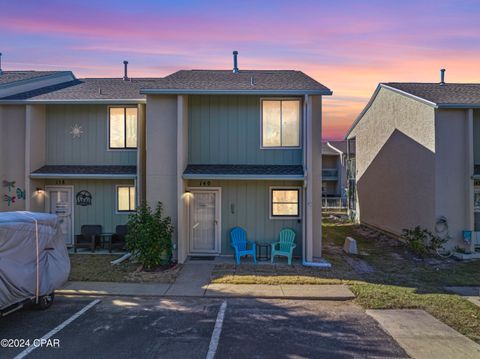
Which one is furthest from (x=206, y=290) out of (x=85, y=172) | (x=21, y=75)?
(x=21, y=75)

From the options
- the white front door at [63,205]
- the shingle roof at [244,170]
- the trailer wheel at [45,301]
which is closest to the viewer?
the trailer wheel at [45,301]

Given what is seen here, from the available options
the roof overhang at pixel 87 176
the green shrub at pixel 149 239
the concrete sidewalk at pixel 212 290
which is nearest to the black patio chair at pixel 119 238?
the roof overhang at pixel 87 176

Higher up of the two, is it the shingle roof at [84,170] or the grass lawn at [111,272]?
the shingle roof at [84,170]

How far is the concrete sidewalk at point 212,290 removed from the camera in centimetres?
881

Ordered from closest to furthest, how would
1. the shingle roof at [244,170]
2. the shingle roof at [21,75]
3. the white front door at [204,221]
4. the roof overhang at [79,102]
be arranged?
1. the shingle roof at [244,170]
2. the white front door at [204,221]
3. the roof overhang at [79,102]
4. the shingle roof at [21,75]

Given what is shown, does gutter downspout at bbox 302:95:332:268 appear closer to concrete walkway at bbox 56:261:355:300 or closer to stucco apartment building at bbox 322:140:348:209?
concrete walkway at bbox 56:261:355:300

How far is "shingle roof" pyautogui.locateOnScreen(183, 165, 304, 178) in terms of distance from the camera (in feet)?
38.8

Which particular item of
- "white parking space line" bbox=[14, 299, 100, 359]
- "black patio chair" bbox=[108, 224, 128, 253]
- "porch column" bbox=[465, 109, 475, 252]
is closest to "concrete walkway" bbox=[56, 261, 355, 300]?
"white parking space line" bbox=[14, 299, 100, 359]

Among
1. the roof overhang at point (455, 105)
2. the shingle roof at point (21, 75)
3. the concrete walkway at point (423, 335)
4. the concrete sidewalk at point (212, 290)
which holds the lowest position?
the concrete walkway at point (423, 335)

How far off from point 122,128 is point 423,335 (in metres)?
11.2

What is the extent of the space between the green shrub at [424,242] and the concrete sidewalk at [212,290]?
199 inches

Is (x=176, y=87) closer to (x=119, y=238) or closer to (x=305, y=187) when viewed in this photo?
(x=305, y=187)

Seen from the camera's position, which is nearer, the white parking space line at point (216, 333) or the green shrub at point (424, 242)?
the white parking space line at point (216, 333)

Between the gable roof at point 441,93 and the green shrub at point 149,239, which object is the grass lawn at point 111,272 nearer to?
the green shrub at point 149,239
